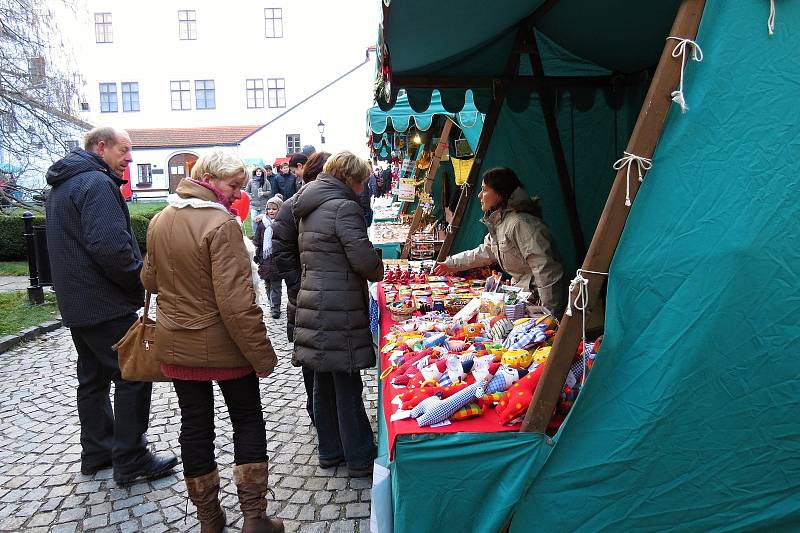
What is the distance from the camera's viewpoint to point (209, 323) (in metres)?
2.74

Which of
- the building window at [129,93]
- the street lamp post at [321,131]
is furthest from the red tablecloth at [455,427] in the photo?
the building window at [129,93]

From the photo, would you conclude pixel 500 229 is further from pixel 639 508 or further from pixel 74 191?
pixel 74 191

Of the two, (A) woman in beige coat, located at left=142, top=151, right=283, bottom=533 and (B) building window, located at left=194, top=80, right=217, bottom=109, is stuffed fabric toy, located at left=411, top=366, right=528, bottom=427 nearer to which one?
(A) woman in beige coat, located at left=142, top=151, right=283, bottom=533

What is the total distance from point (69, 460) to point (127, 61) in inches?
1664

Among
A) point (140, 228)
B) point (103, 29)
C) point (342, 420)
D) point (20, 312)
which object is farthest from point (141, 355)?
point (103, 29)

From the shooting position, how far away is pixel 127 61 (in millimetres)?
40406

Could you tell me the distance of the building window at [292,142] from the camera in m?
35.9

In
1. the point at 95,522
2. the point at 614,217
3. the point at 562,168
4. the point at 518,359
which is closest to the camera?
the point at 614,217

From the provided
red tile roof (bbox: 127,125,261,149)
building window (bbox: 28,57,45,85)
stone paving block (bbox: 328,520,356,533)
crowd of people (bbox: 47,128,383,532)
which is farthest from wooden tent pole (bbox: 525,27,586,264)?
red tile roof (bbox: 127,125,261,149)

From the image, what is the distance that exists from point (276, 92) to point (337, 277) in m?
Result: 40.0

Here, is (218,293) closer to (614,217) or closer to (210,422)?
(210,422)

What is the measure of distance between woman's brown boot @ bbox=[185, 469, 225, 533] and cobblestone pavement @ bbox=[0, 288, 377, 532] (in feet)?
0.58

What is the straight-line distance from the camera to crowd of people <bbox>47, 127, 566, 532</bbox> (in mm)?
2729

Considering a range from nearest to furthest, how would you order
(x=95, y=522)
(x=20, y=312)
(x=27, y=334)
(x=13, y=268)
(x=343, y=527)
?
1. (x=343, y=527)
2. (x=95, y=522)
3. (x=27, y=334)
4. (x=20, y=312)
5. (x=13, y=268)
